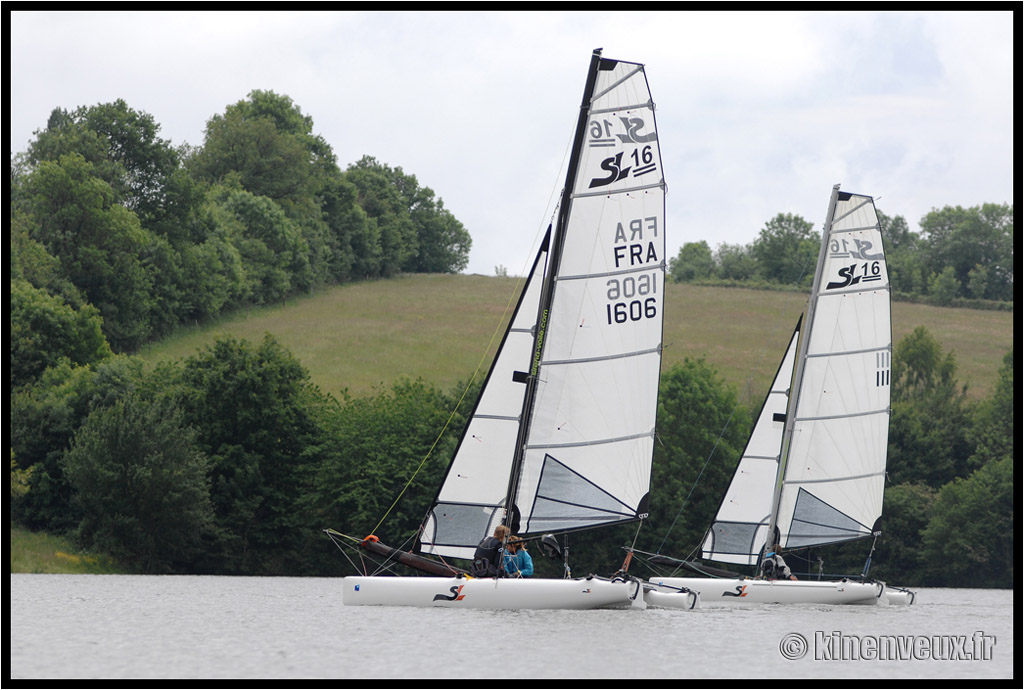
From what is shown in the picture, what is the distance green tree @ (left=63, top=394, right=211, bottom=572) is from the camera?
56625mm

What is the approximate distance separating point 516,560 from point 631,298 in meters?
5.80

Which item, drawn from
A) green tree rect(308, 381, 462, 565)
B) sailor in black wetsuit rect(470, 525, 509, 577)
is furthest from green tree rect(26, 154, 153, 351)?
sailor in black wetsuit rect(470, 525, 509, 577)

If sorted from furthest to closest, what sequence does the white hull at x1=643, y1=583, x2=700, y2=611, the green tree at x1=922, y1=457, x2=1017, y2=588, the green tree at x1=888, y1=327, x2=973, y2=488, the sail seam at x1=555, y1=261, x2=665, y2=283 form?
the green tree at x1=888, y1=327, x2=973, y2=488 < the green tree at x1=922, y1=457, x2=1017, y2=588 < the white hull at x1=643, y1=583, x2=700, y2=611 < the sail seam at x1=555, y1=261, x2=665, y2=283

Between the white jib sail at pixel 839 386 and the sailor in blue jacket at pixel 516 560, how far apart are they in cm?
1298

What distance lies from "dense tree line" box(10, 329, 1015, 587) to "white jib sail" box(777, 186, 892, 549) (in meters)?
17.9

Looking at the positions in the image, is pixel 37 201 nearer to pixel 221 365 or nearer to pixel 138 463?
pixel 221 365

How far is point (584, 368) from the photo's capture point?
2928 cm

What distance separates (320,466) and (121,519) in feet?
33.8

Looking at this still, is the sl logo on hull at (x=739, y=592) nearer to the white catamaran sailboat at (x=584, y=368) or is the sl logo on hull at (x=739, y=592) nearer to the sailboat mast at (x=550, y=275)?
the white catamaran sailboat at (x=584, y=368)

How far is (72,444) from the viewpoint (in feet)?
198

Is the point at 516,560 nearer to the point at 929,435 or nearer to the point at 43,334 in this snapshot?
the point at 43,334

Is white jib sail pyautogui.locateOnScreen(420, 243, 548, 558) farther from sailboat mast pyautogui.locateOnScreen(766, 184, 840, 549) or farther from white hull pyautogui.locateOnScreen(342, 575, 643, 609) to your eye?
sailboat mast pyautogui.locateOnScreen(766, 184, 840, 549)

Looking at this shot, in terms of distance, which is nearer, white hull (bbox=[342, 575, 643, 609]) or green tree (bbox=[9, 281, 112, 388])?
white hull (bbox=[342, 575, 643, 609])

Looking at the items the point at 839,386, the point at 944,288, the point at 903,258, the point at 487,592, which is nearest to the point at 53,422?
the point at 839,386
